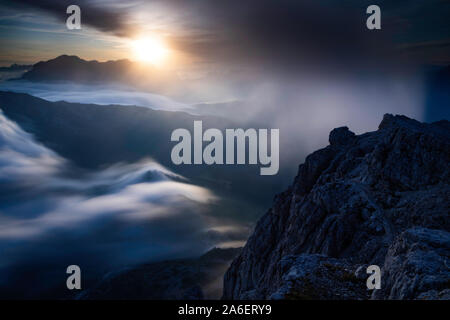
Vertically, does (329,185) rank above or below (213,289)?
above

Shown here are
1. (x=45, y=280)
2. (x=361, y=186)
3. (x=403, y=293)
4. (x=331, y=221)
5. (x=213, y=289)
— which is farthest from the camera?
(x=45, y=280)

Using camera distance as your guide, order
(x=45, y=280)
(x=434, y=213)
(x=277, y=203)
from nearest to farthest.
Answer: (x=434, y=213) → (x=277, y=203) → (x=45, y=280)

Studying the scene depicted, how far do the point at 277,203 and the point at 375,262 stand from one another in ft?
141

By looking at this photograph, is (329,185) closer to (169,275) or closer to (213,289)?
(213,289)

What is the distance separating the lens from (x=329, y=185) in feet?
147

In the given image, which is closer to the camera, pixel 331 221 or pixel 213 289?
pixel 331 221

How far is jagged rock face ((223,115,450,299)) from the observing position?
18.9m

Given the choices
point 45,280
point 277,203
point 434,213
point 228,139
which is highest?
point 228,139

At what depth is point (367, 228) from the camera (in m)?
35.5

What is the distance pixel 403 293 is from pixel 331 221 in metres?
22.8

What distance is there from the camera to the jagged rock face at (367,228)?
18.9 meters
